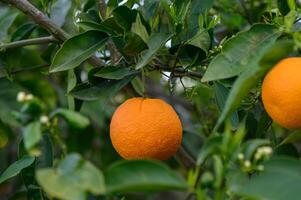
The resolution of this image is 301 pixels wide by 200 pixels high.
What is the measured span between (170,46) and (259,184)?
1.90ft

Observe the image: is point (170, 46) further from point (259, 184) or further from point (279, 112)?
point (259, 184)

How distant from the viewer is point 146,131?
120 centimetres

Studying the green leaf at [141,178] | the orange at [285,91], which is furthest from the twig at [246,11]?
the green leaf at [141,178]

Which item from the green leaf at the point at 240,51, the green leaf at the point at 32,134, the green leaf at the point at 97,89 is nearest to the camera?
the green leaf at the point at 32,134

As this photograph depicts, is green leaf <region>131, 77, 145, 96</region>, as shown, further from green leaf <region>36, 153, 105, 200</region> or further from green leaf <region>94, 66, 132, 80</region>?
green leaf <region>36, 153, 105, 200</region>

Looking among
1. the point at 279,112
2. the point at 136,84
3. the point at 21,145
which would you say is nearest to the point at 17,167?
the point at 21,145

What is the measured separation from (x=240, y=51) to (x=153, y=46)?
18cm

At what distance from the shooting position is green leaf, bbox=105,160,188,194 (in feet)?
2.92

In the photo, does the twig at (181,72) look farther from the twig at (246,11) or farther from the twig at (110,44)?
the twig at (246,11)

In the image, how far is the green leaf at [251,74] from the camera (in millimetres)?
1017

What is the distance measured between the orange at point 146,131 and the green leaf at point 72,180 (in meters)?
0.27

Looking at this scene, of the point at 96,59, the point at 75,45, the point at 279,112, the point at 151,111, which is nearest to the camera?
the point at 279,112

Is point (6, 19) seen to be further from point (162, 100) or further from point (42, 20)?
point (162, 100)

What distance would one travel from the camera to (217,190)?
37.6 inches
